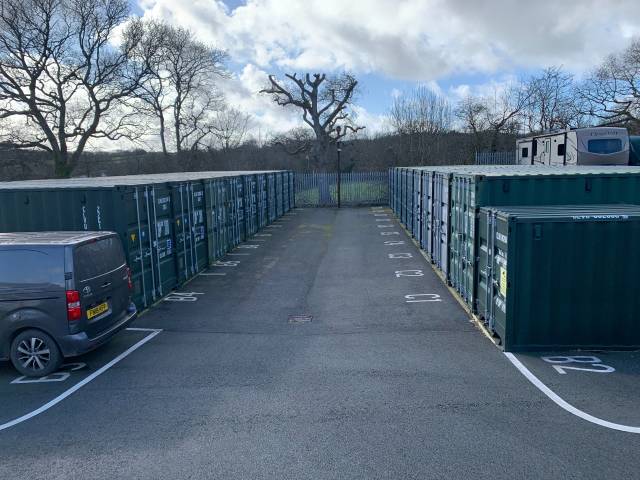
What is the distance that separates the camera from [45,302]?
7.25m

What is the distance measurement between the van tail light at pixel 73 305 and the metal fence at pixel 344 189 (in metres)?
28.9

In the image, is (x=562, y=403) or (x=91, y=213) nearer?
(x=562, y=403)

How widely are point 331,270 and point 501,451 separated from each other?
1005cm

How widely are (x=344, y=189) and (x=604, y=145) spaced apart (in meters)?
18.2

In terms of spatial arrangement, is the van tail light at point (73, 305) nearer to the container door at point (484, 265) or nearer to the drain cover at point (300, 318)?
the drain cover at point (300, 318)

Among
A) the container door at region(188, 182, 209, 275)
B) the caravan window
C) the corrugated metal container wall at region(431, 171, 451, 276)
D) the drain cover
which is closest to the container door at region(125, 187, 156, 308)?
the container door at region(188, 182, 209, 275)

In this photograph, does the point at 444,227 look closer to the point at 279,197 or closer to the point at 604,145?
the point at 604,145

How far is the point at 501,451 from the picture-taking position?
16.2 ft

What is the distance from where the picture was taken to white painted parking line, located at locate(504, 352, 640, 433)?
17.6 feet

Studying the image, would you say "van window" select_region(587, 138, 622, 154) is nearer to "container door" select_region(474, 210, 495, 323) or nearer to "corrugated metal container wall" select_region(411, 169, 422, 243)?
"corrugated metal container wall" select_region(411, 169, 422, 243)

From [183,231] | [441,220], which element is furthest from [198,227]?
[441,220]

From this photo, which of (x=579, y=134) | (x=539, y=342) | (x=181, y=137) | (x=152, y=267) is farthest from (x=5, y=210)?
(x=181, y=137)

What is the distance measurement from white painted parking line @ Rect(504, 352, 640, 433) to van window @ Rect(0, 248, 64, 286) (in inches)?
244

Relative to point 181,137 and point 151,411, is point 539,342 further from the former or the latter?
point 181,137
